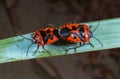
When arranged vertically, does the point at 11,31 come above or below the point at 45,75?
above

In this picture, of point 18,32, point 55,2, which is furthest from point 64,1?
point 18,32

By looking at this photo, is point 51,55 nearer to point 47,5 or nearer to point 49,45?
point 49,45

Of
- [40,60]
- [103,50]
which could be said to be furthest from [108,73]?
[40,60]
